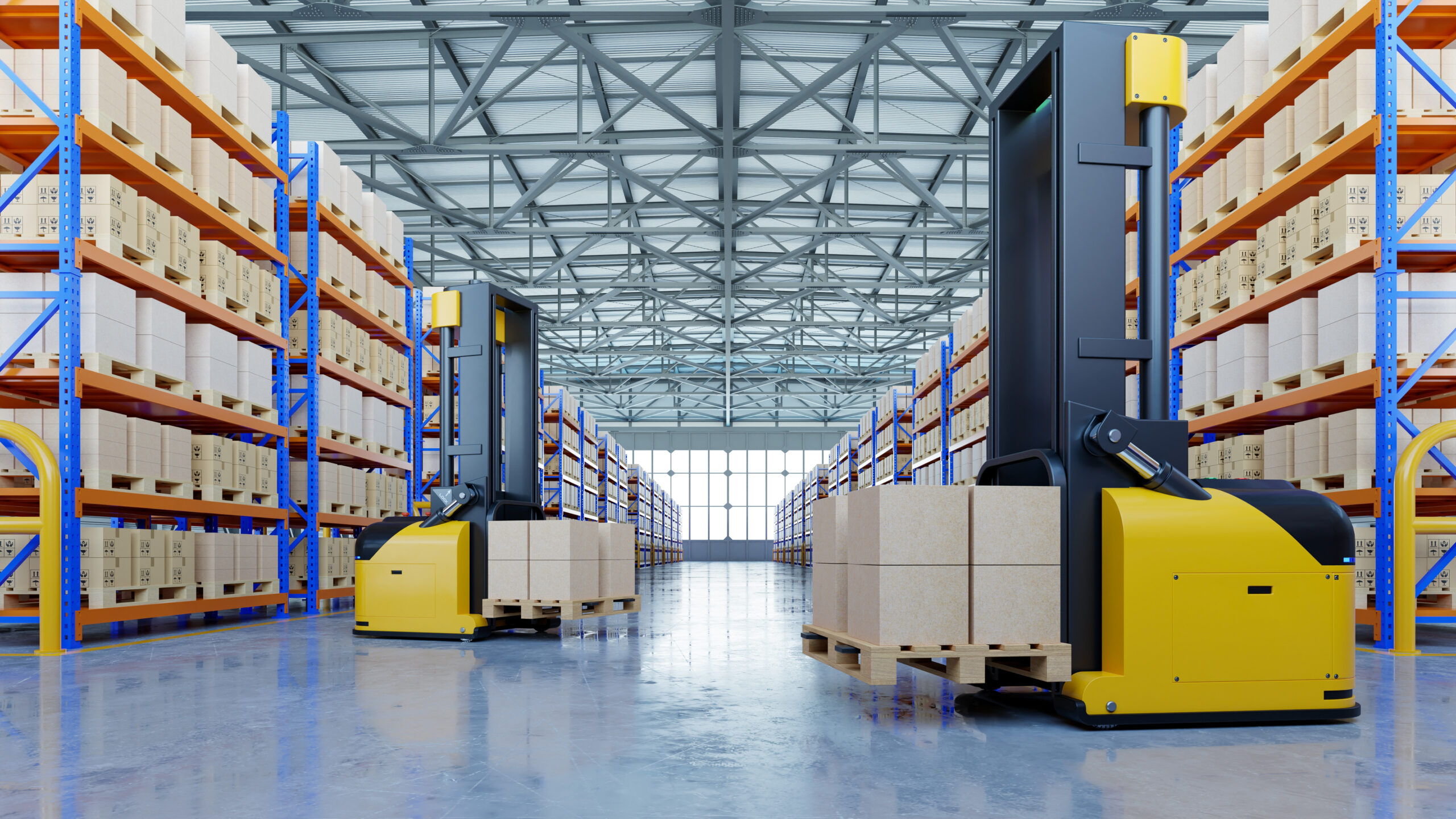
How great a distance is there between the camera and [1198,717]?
376 cm

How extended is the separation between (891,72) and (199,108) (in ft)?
32.2

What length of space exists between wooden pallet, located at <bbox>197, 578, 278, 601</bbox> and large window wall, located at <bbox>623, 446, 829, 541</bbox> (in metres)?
36.6

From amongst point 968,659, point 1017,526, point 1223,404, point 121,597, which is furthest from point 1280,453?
point 121,597

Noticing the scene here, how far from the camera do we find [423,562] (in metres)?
7.32

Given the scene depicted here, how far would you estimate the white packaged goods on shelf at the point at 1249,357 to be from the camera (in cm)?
723

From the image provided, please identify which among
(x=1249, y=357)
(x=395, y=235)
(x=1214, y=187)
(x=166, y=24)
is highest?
(x=166, y=24)

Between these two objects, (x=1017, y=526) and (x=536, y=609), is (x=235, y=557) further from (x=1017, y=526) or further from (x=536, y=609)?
(x=1017, y=526)

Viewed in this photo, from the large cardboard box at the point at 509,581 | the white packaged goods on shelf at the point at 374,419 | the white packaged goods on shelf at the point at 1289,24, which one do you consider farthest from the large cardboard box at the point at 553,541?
the white packaged goods on shelf at the point at 1289,24

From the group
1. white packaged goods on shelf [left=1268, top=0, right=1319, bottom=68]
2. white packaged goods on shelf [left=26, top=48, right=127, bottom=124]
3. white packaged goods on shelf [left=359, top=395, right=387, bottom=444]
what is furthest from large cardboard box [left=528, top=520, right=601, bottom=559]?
white packaged goods on shelf [left=1268, top=0, right=1319, bottom=68]

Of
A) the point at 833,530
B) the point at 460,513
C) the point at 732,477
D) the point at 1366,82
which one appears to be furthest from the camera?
the point at 732,477

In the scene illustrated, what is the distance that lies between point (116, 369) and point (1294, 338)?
7.73 m

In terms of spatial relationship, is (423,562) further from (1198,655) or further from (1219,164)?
(1219,164)

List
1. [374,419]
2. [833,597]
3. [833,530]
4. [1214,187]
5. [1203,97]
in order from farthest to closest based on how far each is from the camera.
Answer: [374,419] < [1203,97] < [1214,187] < [833,530] < [833,597]

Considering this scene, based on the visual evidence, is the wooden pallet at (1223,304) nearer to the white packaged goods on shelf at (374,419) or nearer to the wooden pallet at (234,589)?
the wooden pallet at (234,589)
